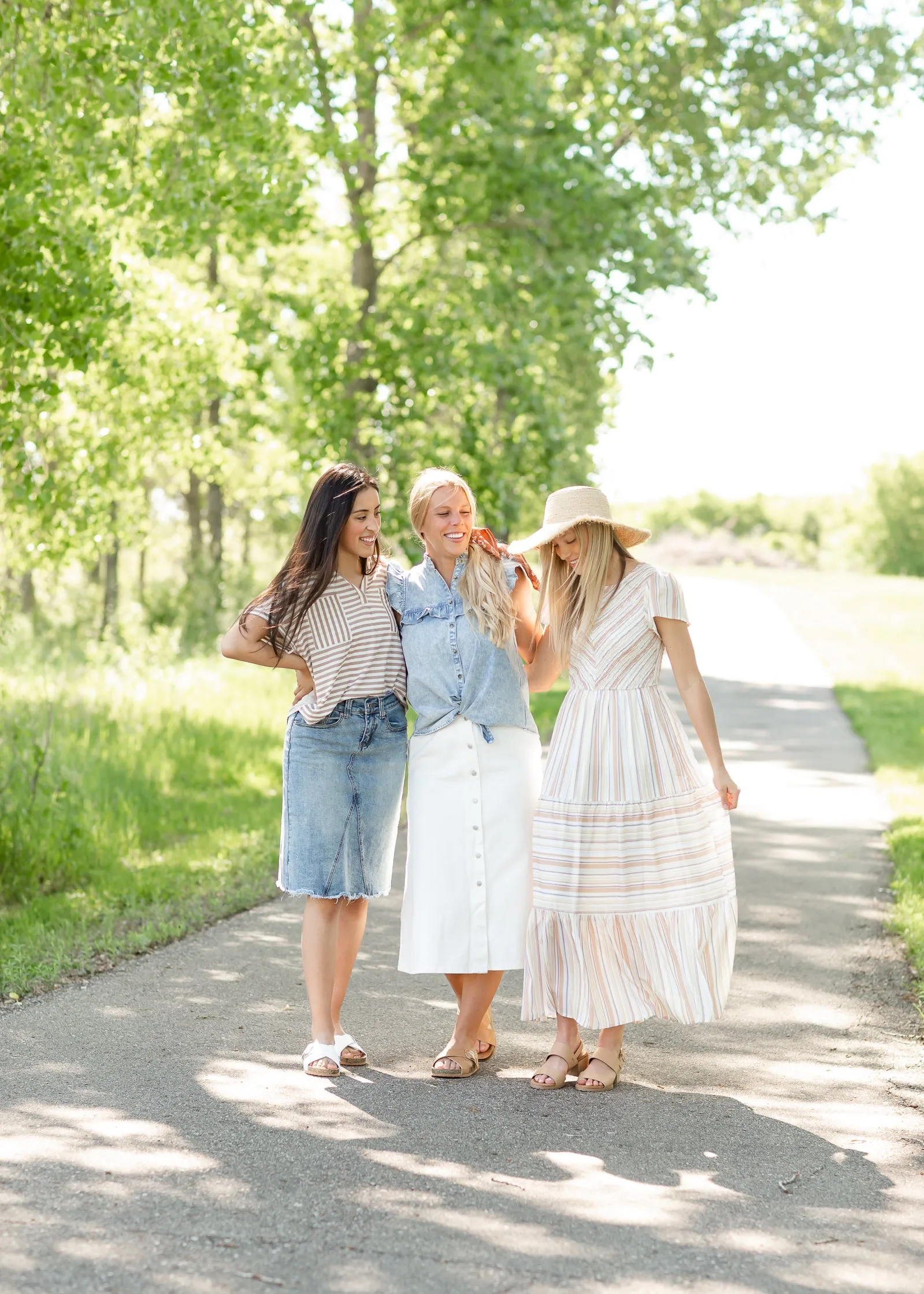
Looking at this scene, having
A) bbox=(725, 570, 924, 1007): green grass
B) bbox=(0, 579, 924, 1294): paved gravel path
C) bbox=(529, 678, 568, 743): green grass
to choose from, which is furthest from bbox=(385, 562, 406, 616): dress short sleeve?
bbox=(529, 678, 568, 743): green grass

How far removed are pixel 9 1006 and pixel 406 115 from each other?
551 inches

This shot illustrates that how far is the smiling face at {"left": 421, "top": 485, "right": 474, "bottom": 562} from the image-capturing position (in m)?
5.14

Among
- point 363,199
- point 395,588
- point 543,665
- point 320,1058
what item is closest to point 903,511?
point 363,199

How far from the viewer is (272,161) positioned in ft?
33.0

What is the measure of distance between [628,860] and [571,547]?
115 centimetres

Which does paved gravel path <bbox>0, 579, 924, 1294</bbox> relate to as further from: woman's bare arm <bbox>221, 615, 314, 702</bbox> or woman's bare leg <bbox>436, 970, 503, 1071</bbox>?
woman's bare arm <bbox>221, 615, 314, 702</bbox>

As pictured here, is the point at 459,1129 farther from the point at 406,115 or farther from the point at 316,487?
the point at 406,115

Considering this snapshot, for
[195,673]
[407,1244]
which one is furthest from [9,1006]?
[195,673]

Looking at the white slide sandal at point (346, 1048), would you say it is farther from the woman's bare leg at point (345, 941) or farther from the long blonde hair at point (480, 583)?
the long blonde hair at point (480, 583)

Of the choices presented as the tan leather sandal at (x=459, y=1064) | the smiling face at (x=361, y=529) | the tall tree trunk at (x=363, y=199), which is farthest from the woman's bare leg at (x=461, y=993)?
the tall tree trunk at (x=363, y=199)

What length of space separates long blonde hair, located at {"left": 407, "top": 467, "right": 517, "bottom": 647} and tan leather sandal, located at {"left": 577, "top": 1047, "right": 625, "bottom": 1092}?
1489mm

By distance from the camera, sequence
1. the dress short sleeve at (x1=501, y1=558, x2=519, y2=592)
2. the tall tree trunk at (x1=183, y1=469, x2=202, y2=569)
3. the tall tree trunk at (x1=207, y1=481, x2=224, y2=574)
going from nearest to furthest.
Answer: the dress short sleeve at (x1=501, y1=558, x2=519, y2=592) < the tall tree trunk at (x1=207, y1=481, x2=224, y2=574) < the tall tree trunk at (x1=183, y1=469, x2=202, y2=569)

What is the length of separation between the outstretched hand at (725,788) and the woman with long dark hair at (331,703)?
1.21 meters

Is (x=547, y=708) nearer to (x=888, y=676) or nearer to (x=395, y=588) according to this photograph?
(x=888, y=676)
